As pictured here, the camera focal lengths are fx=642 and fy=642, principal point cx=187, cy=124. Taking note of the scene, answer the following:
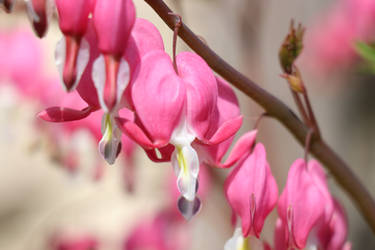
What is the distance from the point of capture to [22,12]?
5.00ft

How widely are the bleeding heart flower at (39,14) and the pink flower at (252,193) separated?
A: 12.2 inches

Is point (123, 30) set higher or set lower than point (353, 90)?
higher

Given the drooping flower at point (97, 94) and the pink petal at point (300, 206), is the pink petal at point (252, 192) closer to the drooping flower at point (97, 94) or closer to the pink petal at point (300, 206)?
the pink petal at point (300, 206)

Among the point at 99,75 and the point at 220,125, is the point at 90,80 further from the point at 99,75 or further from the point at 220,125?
the point at 220,125

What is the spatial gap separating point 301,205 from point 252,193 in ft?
0.23

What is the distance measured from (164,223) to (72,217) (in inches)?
58.4

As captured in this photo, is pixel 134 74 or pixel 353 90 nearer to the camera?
pixel 134 74

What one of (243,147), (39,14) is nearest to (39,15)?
(39,14)

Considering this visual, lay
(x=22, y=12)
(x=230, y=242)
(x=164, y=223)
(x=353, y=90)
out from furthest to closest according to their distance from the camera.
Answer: (x=353, y=90) → (x=164, y=223) → (x=22, y=12) → (x=230, y=242)

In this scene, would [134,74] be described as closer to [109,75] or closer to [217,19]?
[109,75]

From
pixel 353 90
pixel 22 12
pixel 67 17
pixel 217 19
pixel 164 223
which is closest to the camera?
pixel 67 17

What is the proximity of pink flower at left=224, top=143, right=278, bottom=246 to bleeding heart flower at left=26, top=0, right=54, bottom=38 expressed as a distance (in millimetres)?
309

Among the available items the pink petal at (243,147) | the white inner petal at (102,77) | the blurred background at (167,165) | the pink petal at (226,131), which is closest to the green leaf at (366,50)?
the blurred background at (167,165)

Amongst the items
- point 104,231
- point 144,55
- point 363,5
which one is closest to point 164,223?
point 363,5
